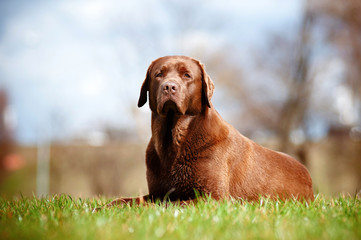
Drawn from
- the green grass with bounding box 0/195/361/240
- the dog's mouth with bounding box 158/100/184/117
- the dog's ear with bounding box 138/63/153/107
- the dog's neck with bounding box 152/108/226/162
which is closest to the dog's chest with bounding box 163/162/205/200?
the dog's neck with bounding box 152/108/226/162

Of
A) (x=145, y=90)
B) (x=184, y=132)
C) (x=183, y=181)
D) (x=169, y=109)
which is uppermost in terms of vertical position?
(x=145, y=90)

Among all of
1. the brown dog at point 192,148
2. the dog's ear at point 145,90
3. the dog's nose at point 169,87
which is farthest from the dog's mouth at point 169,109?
the dog's ear at point 145,90

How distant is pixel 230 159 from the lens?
424cm

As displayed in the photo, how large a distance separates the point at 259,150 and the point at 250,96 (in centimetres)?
1367

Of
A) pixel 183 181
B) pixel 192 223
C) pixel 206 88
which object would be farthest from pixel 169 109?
pixel 192 223

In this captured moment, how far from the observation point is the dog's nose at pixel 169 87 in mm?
3953

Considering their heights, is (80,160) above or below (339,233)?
below

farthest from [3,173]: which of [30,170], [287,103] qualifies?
[287,103]

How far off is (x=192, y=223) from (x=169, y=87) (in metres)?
1.59

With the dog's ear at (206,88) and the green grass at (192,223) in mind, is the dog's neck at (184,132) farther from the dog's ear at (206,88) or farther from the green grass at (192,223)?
the green grass at (192,223)

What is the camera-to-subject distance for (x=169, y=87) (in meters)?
3.95

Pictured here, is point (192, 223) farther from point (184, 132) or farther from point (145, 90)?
point (145, 90)

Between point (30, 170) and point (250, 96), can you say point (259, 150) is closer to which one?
point (250, 96)

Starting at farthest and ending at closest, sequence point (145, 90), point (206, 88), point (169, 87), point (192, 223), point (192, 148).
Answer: point (145, 90)
point (206, 88)
point (192, 148)
point (169, 87)
point (192, 223)
